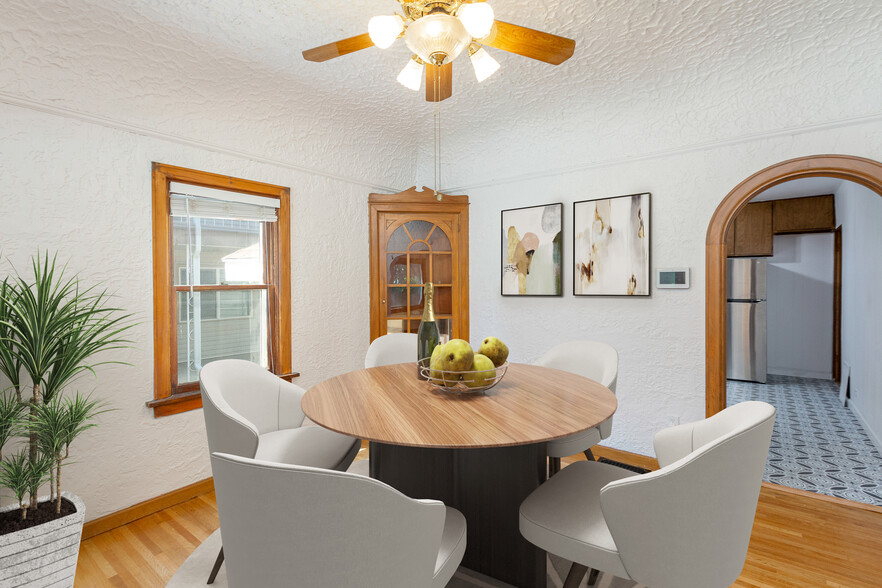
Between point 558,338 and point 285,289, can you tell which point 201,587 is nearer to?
point 285,289

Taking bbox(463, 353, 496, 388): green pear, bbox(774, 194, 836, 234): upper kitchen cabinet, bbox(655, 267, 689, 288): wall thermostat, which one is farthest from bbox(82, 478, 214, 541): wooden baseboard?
bbox(774, 194, 836, 234): upper kitchen cabinet

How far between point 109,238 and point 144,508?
4.89 ft

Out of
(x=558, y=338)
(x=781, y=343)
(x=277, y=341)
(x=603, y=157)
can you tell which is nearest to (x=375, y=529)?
(x=277, y=341)

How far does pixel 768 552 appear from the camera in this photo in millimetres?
2023

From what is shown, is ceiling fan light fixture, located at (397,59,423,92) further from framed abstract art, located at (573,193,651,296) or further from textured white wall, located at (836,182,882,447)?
textured white wall, located at (836,182,882,447)

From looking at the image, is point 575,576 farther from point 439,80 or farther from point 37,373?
point 37,373

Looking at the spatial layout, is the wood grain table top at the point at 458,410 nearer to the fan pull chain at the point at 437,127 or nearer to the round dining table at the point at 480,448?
the round dining table at the point at 480,448

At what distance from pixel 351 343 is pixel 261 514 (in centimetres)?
277

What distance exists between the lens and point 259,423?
2.04 metres

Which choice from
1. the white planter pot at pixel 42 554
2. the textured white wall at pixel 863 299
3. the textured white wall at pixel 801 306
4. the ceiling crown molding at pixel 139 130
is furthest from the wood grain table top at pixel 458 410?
the textured white wall at pixel 801 306

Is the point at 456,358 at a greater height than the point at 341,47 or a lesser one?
lesser

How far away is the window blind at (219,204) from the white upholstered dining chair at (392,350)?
120 centimetres

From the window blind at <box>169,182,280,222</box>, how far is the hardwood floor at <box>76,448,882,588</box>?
176 centimetres

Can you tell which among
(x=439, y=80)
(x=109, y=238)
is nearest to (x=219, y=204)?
(x=109, y=238)
